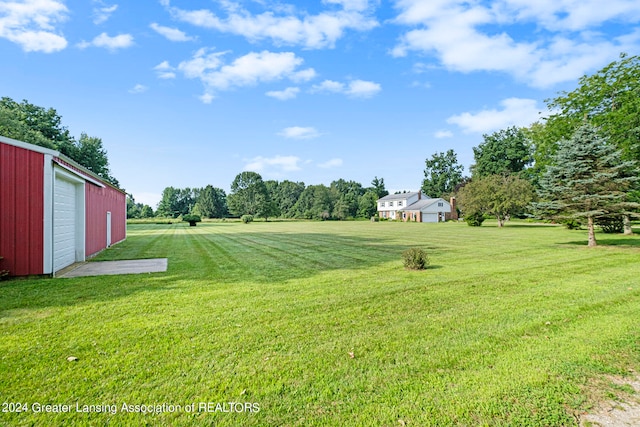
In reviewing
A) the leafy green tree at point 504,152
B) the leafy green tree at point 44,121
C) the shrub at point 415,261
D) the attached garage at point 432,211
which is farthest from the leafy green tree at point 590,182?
the leafy green tree at point 44,121

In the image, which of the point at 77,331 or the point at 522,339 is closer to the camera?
the point at 522,339

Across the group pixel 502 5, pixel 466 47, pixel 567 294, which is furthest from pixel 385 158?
pixel 567 294

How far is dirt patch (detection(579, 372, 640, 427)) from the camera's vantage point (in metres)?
2.38

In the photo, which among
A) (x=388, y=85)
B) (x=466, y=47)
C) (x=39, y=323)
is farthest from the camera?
(x=388, y=85)

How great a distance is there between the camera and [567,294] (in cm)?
616

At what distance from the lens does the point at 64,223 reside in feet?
30.9

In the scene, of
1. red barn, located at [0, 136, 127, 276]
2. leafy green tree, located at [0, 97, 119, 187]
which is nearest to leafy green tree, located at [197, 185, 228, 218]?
leafy green tree, located at [0, 97, 119, 187]

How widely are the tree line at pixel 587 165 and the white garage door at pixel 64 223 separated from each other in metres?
19.6

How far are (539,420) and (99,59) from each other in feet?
64.4

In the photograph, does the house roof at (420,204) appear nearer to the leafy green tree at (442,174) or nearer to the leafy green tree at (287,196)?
the leafy green tree at (442,174)

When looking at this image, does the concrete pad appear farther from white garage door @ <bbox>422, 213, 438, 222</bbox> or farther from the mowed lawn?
white garage door @ <bbox>422, 213, 438, 222</bbox>

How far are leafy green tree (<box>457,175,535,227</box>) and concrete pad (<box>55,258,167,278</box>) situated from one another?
33.0m

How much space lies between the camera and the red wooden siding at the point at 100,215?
468 inches

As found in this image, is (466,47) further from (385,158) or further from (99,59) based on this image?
(385,158)
